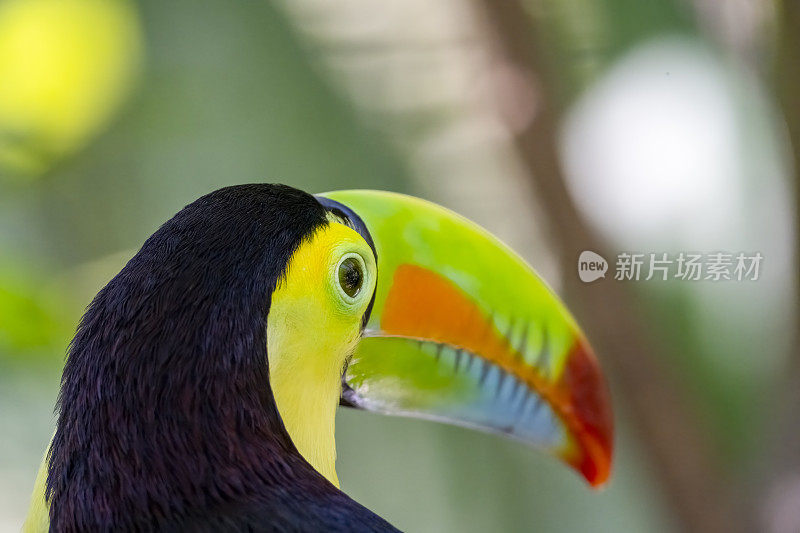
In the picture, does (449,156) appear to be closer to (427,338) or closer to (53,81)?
(53,81)

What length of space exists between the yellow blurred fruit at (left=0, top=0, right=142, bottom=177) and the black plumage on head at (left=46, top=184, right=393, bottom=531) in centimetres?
100

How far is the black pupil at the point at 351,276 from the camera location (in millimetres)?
699

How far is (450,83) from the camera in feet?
6.25

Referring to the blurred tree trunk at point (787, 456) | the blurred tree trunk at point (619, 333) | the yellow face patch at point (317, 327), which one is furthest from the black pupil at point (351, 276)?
the blurred tree trunk at point (787, 456)

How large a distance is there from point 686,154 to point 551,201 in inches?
20.6

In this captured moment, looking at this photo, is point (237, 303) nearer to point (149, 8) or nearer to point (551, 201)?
point (551, 201)

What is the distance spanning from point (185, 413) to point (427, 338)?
14.1 inches

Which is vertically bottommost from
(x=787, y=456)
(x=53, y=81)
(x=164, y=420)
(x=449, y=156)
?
(x=164, y=420)

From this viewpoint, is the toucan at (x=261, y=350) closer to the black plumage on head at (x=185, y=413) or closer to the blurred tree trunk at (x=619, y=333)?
the black plumage on head at (x=185, y=413)

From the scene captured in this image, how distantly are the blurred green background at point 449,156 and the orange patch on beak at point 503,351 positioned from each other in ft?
1.60

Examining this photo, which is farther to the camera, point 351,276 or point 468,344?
point 468,344

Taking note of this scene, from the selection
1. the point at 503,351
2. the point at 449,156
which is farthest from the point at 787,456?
the point at 449,156

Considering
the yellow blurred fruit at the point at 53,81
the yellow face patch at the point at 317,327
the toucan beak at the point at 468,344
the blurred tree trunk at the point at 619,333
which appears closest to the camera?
the yellow face patch at the point at 317,327

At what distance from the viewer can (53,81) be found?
1.55 metres
